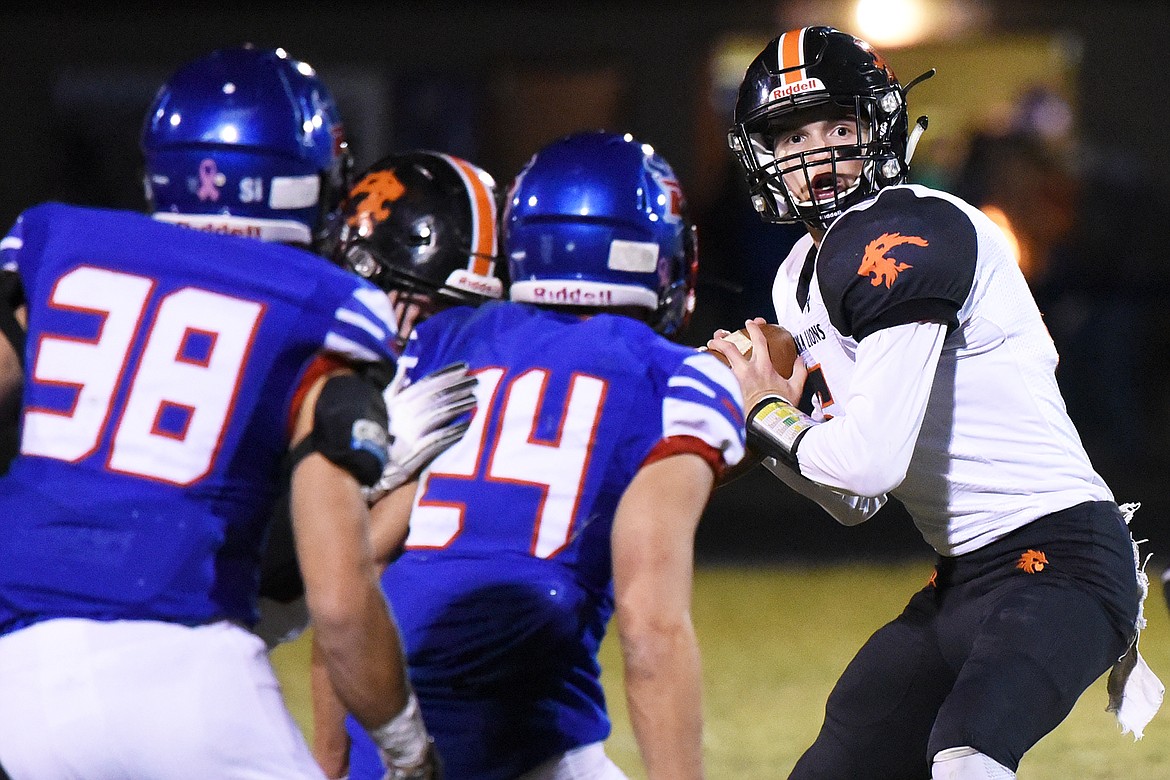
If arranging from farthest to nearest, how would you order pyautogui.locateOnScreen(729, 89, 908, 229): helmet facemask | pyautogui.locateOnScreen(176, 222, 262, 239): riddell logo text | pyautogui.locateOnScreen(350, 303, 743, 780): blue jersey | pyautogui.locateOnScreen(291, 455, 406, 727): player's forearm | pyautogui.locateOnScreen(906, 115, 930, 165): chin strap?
pyautogui.locateOnScreen(906, 115, 930, 165): chin strap
pyautogui.locateOnScreen(729, 89, 908, 229): helmet facemask
pyautogui.locateOnScreen(350, 303, 743, 780): blue jersey
pyautogui.locateOnScreen(176, 222, 262, 239): riddell logo text
pyautogui.locateOnScreen(291, 455, 406, 727): player's forearm

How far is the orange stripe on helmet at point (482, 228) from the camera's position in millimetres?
3539

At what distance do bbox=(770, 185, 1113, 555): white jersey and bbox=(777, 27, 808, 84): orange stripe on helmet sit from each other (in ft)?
1.12

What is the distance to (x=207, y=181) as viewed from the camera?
7.94 ft

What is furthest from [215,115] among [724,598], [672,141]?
[672,141]

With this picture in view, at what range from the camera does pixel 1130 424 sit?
37.1ft

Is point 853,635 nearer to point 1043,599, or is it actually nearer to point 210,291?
point 1043,599

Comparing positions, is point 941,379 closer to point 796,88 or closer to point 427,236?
point 796,88

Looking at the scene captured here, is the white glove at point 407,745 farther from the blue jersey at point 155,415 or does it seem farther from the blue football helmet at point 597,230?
the blue football helmet at point 597,230

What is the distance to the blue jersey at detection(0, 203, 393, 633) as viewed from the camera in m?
2.12

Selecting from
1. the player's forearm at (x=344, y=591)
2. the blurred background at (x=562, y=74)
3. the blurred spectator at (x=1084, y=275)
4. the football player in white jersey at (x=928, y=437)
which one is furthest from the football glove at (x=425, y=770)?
the blurred background at (x=562, y=74)

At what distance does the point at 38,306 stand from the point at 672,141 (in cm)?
1231

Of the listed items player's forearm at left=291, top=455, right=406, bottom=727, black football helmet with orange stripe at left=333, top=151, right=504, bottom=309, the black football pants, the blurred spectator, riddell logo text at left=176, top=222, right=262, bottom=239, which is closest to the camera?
player's forearm at left=291, top=455, right=406, bottom=727

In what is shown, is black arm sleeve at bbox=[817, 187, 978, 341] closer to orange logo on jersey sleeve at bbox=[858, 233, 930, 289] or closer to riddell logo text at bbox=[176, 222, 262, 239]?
orange logo on jersey sleeve at bbox=[858, 233, 930, 289]

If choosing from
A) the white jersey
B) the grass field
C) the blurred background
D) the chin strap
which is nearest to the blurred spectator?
the blurred background
